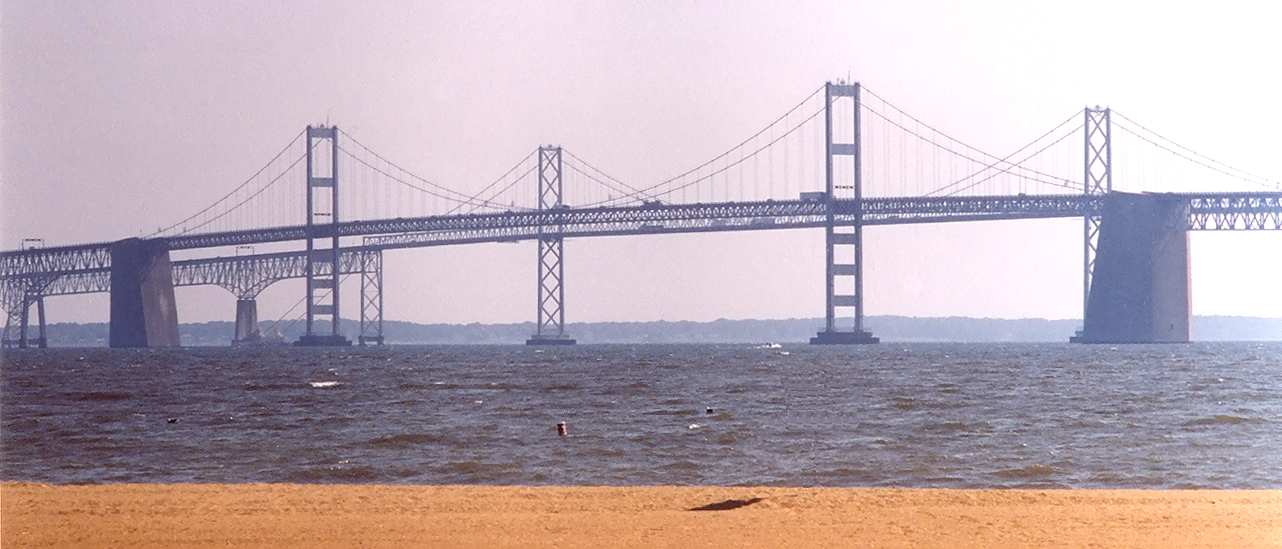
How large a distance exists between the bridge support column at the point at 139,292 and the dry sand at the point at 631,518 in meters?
71.1

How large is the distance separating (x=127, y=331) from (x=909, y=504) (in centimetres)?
7756

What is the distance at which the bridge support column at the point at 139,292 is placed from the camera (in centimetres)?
7988

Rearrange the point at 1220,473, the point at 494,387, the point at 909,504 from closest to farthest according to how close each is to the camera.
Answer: the point at 909,504 → the point at 1220,473 → the point at 494,387

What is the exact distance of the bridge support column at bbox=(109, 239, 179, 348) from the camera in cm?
7988

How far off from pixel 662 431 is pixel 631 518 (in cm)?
1148

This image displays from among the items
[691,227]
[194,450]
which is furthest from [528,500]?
[691,227]

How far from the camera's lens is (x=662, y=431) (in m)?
22.0

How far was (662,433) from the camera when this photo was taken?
2161cm

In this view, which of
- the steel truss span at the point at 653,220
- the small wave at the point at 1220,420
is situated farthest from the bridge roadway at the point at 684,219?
the small wave at the point at 1220,420

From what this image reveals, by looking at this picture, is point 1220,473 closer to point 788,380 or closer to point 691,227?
point 788,380

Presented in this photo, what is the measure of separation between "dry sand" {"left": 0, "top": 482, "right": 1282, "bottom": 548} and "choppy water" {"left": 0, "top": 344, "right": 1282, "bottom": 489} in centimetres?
306

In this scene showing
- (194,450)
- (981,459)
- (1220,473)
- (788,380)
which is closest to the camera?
(1220,473)

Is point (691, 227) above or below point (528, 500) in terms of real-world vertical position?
above

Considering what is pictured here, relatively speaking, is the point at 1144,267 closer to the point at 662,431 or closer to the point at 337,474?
the point at 662,431
